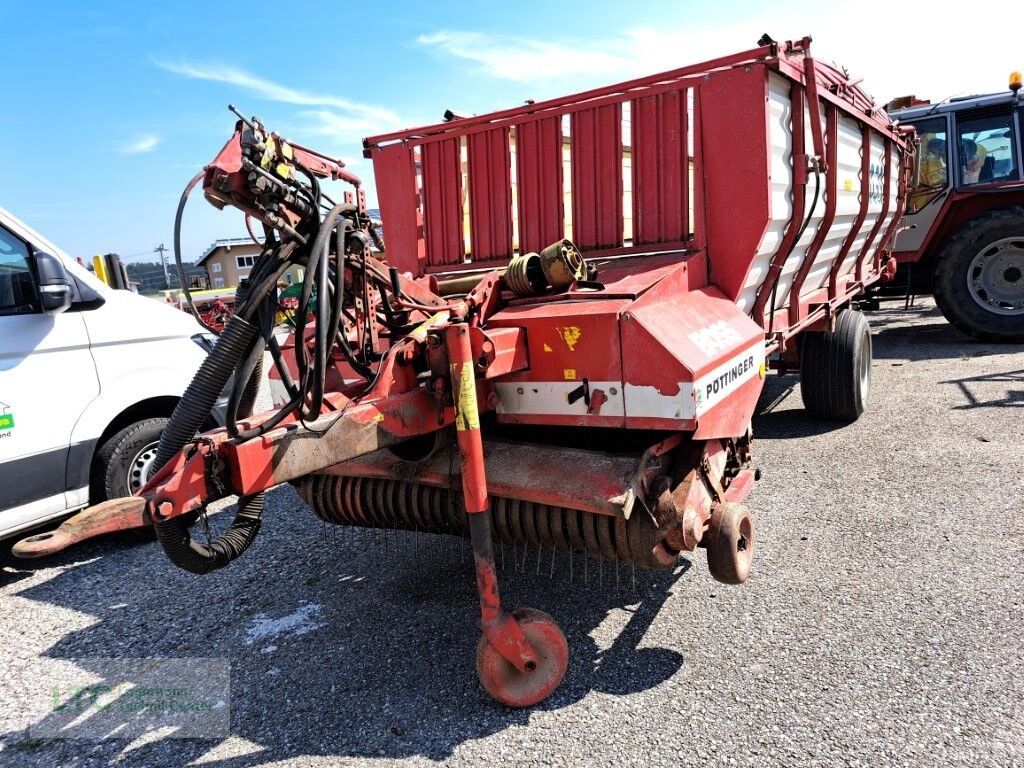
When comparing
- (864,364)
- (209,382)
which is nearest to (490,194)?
(209,382)

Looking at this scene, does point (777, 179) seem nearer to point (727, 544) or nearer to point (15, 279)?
point (727, 544)

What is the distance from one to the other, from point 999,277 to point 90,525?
29.6ft

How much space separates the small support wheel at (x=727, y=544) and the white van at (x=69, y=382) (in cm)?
300

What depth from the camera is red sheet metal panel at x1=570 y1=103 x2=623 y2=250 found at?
3.33 meters

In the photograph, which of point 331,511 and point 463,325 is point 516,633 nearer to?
point 463,325

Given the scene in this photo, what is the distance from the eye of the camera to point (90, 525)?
198 centimetres

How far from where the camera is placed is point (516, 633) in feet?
7.60

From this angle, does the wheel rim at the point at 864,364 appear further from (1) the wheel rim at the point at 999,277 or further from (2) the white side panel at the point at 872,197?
(1) the wheel rim at the point at 999,277

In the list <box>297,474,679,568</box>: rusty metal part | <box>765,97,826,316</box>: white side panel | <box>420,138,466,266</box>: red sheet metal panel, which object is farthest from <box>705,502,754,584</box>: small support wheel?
<box>420,138,466,266</box>: red sheet metal panel

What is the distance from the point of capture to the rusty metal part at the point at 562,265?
8.97ft

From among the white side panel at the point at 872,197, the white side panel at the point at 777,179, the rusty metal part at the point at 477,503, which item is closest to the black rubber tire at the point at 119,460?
the rusty metal part at the point at 477,503

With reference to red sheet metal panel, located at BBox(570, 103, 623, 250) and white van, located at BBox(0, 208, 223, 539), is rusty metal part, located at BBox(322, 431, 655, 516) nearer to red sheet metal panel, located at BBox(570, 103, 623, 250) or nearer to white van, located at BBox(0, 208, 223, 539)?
red sheet metal panel, located at BBox(570, 103, 623, 250)

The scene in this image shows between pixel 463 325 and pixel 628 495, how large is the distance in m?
0.77

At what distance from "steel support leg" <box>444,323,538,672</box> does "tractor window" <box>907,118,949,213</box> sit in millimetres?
7684
